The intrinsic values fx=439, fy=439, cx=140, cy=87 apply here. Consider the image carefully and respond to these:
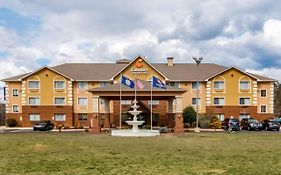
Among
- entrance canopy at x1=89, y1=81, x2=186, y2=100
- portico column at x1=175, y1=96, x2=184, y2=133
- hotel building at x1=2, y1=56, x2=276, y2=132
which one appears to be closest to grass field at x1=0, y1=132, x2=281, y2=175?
portico column at x1=175, y1=96, x2=184, y2=133

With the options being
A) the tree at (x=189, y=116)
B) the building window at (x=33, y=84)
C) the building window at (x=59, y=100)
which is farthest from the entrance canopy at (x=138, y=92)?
the building window at (x=33, y=84)

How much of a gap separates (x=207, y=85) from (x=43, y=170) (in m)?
55.3

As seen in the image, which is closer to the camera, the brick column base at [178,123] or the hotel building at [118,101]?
the brick column base at [178,123]

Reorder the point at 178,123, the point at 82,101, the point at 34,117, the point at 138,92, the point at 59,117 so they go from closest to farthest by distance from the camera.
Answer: the point at 178,123
the point at 138,92
the point at 34,117
the point at 59,117
the point at 82,101

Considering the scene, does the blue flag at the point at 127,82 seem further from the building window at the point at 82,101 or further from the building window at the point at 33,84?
the building window at the point at 33,84

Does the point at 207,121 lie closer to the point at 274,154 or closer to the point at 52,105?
the point at 52,105

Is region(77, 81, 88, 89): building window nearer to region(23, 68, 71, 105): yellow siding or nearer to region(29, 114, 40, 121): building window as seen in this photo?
region(23, 68, 71, 105): yellow siding

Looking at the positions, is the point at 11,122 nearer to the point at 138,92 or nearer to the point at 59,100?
the point at 59,100

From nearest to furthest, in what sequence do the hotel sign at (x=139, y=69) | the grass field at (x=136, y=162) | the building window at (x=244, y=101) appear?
the grass field at (x=136, y=162) → the hotel sign at (x=139, y=69) → the building window at (x=244, y=101)

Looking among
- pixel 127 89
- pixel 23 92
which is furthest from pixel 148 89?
pixel 23 92

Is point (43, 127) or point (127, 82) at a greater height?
point (127, 82)

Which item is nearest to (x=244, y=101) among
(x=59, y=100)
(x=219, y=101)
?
(x=219, y=101)

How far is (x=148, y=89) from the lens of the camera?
4653 centimetres

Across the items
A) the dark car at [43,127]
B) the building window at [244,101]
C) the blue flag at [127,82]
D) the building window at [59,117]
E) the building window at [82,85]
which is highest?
the building window at [82,85]
